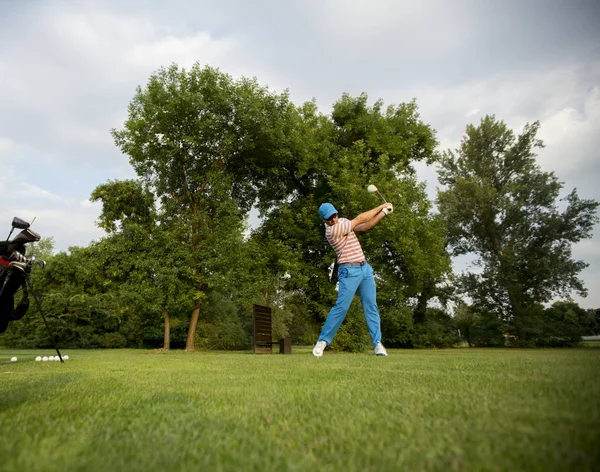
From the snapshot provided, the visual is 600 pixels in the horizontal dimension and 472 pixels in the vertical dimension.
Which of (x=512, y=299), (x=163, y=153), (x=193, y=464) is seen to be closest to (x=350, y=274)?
(x=193, y=464)

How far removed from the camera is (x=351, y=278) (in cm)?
822

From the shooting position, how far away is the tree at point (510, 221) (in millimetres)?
27219

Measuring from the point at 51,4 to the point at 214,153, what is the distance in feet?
39.7

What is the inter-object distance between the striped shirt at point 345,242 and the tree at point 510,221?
2262 cm

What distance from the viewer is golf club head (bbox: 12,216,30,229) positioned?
5050 mm

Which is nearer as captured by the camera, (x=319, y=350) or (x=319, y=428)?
(x=319, y=428)

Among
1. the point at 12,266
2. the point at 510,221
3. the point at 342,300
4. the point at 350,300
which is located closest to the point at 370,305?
the point at 350,300

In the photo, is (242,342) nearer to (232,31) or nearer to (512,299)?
(512,299)

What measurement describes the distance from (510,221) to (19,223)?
30405mm

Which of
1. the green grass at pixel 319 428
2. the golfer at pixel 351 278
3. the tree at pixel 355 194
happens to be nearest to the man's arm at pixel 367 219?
the golfer at pixel 351 278

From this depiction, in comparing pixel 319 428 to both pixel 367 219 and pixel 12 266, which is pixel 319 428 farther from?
pixel 367 219

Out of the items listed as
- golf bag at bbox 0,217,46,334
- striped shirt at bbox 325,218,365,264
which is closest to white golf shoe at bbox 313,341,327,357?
striped shirt at bbox 325,218,365,264

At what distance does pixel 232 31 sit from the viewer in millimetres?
10859

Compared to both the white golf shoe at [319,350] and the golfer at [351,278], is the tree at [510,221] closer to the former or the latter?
the golfer at [351,278]
